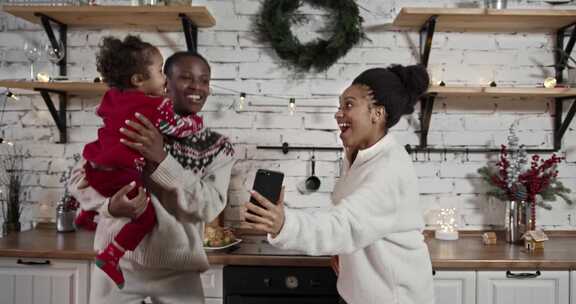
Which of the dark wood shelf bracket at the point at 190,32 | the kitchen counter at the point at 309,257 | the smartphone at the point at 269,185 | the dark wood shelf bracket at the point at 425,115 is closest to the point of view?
the smartphone at the point at 269,185

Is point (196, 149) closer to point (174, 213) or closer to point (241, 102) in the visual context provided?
point (174, 213)

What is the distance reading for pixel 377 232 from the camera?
4.31 ft

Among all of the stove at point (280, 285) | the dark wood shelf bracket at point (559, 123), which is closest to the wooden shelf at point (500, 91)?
the dark wood shelf bracket at point (559, 123)

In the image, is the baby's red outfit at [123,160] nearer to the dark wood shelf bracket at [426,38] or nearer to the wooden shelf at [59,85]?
the wooden shelf at [59,85]

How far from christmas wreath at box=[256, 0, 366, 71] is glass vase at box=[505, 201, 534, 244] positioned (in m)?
1.22

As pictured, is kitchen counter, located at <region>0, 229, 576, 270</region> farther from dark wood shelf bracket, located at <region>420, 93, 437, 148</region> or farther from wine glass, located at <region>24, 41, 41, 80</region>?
wine glass, located at <region>24, 41, 41, 80</region>

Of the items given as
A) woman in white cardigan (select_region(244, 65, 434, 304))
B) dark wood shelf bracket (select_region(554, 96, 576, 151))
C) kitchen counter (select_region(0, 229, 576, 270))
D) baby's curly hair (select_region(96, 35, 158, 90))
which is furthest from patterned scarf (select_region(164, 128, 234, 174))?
dark wood shelf bracket (select_region(554, 96, 576, 151))

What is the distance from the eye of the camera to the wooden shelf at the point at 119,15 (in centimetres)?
253

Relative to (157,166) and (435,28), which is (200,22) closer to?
(435,28)

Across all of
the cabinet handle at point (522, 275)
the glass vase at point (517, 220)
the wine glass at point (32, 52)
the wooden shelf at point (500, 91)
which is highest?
the wine glass at point (32, 52)

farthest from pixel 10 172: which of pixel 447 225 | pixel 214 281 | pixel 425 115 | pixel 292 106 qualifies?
pixel 447 225

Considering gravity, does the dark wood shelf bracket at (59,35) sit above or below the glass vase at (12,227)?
above

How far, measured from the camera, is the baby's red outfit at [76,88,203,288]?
146cm

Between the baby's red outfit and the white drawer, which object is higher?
the baby's red outfit
